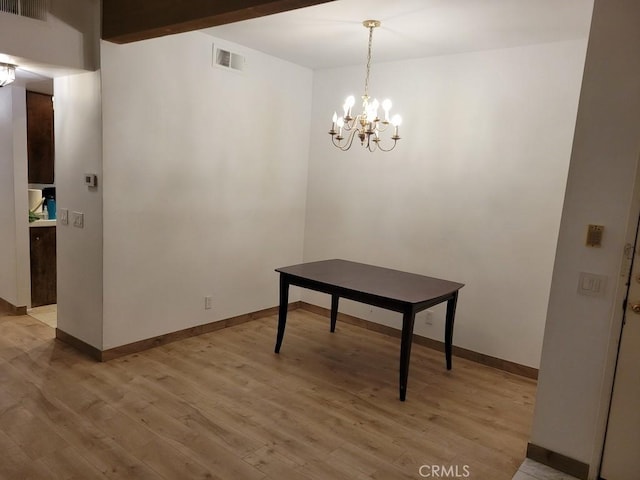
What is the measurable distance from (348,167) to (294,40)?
1.35 m

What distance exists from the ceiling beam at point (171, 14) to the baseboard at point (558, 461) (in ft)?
8.40

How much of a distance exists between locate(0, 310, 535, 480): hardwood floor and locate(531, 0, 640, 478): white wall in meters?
0.42

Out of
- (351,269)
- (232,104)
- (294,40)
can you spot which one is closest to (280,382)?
(351,269)

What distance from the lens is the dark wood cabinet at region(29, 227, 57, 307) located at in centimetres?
461

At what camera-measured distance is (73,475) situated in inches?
87.5

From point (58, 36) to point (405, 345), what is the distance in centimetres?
315

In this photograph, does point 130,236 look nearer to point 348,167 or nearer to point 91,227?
point 91,227

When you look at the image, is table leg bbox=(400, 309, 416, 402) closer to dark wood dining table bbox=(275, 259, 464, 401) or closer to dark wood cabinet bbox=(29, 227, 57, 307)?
dark wood dining table bbox=(275, 259, 464, 401)

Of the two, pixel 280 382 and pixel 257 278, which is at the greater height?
pixel 257 278

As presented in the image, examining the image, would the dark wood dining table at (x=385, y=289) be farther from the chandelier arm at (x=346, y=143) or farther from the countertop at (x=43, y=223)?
the countertop at (x=43, y=223)

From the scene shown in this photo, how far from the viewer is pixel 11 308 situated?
14.9ft

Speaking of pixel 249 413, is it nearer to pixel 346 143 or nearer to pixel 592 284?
pixel 592 284

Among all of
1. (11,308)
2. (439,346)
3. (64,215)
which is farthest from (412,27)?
(11,308)

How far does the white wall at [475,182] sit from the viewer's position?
3490 mm
